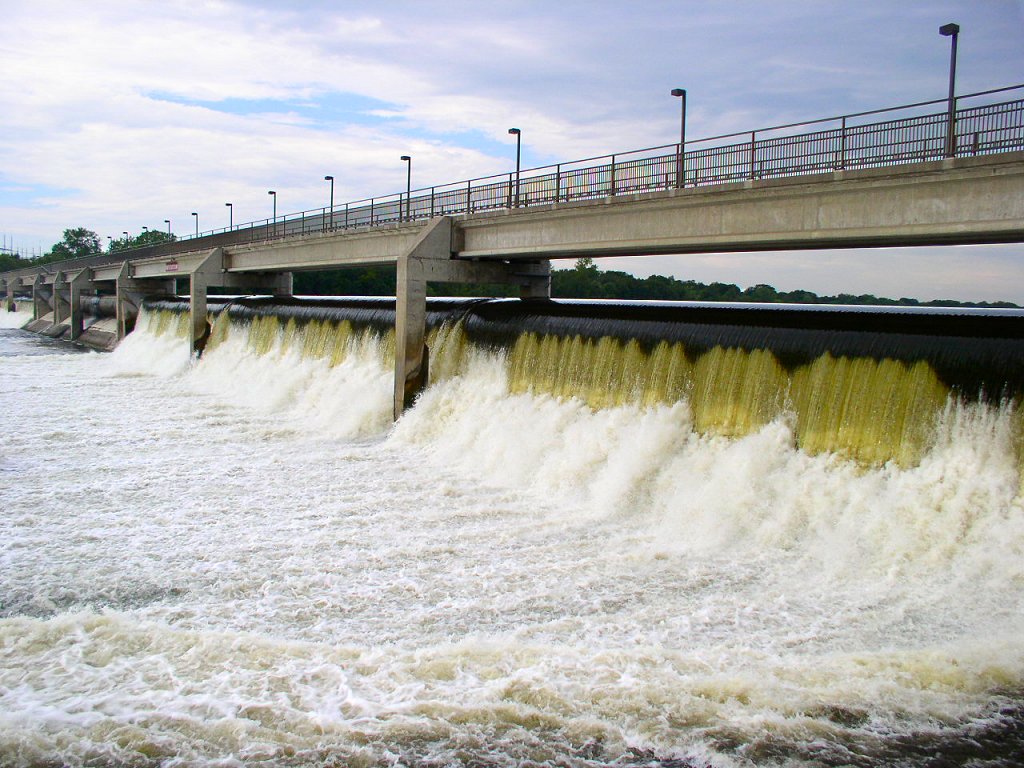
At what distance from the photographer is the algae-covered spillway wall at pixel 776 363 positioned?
12344 mm

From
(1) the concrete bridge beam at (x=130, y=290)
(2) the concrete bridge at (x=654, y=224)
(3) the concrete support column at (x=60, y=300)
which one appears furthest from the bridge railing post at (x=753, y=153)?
(3) the concrete support column at (x=60, y=300)

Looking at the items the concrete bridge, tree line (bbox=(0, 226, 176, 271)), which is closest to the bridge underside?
the concrete bridge

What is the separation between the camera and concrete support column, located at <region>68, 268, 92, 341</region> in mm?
64125

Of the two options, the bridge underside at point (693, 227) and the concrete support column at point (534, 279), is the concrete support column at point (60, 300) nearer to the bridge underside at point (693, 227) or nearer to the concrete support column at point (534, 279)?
the bridge underside at point (693, 227)

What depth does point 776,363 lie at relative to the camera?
1453 centimetres

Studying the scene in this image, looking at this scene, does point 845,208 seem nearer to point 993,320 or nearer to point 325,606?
point 993,320

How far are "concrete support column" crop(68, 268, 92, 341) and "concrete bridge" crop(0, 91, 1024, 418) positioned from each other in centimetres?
3011

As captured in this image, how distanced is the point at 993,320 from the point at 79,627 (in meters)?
14.5

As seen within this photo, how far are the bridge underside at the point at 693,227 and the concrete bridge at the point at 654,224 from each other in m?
0.02

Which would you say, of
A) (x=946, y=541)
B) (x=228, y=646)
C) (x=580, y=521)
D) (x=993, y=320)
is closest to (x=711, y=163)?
(x=993, y=320)

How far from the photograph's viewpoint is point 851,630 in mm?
9430

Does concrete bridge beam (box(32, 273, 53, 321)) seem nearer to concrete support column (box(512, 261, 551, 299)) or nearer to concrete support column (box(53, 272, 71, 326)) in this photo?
concrete support column (box(53, 272, 71, 326))

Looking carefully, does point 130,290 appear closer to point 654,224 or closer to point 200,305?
point 200,305

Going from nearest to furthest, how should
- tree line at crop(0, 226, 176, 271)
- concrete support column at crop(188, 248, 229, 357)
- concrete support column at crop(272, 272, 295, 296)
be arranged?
concrete support column at crop(188, 248, 229, 357) → concrete support column at crop(272, 272, 295, 296) → tree line at crop(0, 226, 176, 271)
